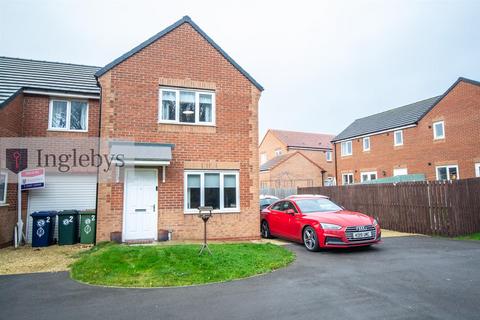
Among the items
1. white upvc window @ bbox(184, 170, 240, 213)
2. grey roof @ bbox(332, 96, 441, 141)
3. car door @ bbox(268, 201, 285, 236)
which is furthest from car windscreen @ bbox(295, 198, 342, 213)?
grey roof @ bbox(332, 96, 441, 141)

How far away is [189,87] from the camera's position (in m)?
10.9

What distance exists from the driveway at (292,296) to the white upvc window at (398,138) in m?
Result: 18.5

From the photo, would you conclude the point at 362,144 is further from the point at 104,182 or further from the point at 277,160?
the point at 104,182

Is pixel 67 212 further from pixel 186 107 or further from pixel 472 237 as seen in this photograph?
pixel 472 237

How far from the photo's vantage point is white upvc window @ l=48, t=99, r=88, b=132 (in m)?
11.7

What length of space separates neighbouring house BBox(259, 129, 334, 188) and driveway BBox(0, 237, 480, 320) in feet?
87.9

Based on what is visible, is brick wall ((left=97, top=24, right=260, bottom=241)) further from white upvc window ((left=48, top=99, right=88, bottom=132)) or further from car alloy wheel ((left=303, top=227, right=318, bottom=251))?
white upvc window ((left=48, top=99, right=88, bottom=132))

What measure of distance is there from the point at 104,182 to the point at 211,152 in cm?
356

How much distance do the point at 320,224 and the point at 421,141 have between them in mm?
17478

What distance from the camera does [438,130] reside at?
69.6 ft

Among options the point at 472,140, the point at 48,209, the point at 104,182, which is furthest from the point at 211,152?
the point at 472,140

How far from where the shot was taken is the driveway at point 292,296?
4391mm

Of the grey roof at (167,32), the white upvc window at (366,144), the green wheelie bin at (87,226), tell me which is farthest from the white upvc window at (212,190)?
the white upvc window at (366,144)

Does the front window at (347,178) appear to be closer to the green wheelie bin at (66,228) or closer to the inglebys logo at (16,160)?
the green wheelie bin at (66,228)
